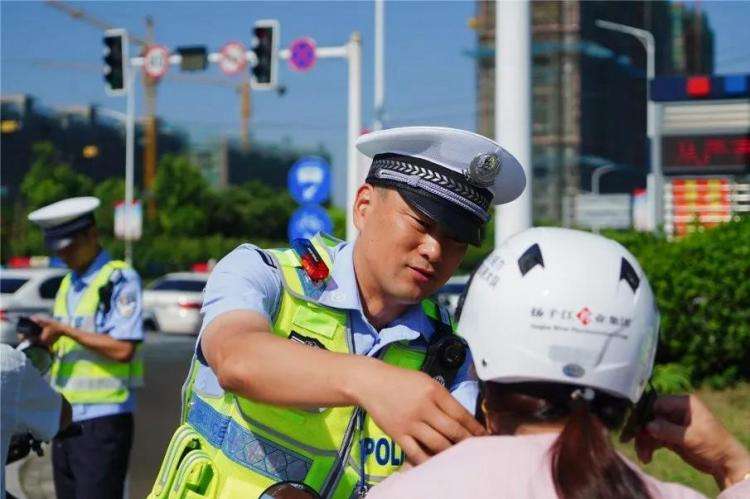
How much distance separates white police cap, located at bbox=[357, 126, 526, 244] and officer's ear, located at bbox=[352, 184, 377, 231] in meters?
0.11

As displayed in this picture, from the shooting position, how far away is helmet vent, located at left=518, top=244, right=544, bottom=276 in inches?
74.4

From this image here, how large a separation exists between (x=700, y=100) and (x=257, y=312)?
14449 mm

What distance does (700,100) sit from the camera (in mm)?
16016

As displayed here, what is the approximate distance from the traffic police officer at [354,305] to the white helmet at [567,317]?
0.50 metres

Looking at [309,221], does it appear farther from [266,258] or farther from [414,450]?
[414,450]

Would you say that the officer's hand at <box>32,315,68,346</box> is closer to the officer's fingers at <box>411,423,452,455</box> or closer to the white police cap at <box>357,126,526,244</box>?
the white police cap at <box>357,126,526,244</box>

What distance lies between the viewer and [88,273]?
21.1 feet

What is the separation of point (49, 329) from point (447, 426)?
4651 mm

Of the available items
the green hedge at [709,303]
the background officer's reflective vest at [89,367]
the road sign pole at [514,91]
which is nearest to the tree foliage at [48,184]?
the green hedge at [709,303]

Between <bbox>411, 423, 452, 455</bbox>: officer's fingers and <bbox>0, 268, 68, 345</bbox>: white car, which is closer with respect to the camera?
<bbox>411, 423, 452, 455</bbox>: officer's fingers

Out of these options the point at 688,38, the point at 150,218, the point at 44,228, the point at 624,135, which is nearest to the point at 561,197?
the point at 624,135

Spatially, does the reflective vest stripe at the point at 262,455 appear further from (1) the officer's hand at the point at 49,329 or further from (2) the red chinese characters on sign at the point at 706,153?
(2) the red chinese characters on sign at the point at 706,153

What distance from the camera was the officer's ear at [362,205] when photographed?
2.73m

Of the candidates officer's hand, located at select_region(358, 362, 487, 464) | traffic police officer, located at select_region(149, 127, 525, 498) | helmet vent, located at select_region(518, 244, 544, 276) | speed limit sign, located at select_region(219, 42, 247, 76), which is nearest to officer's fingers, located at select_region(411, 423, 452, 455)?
officer's hand, located at select_region(358, 362, 487, 464)
